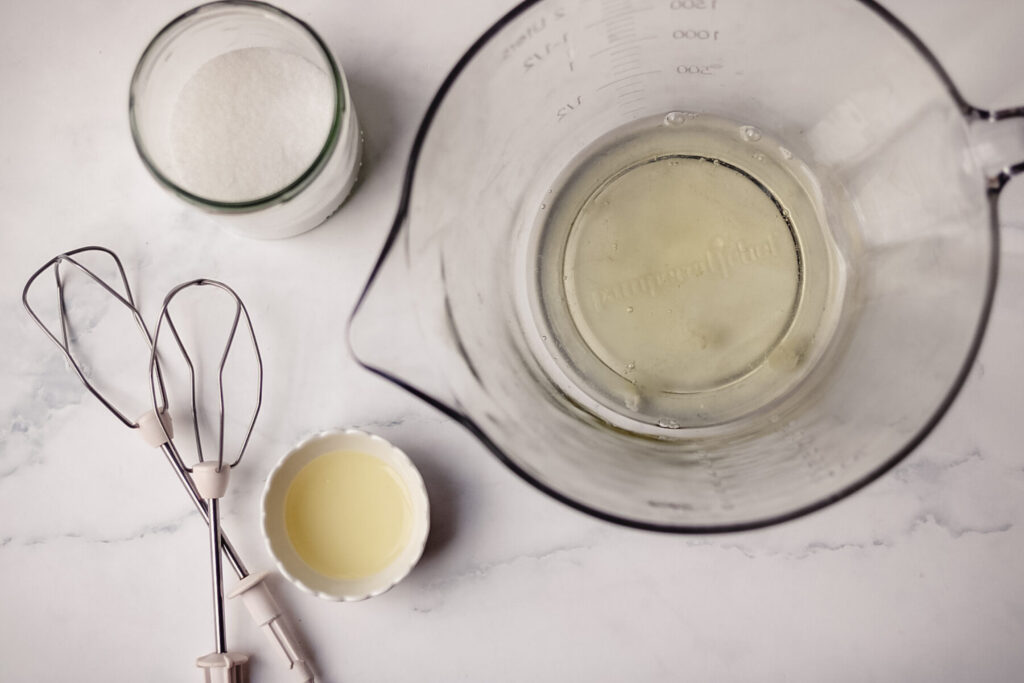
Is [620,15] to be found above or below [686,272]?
above

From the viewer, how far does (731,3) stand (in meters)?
0.74

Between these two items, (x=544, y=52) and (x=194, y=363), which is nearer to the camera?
(x=544, y=52)

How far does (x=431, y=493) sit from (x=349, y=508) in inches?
3.6

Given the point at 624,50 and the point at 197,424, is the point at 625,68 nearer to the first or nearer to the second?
the point at 624,50

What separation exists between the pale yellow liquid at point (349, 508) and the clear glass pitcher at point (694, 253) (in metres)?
0.13

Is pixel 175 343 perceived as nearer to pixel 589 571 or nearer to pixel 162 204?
pixel 162 204

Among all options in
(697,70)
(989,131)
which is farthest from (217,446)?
(989,131)

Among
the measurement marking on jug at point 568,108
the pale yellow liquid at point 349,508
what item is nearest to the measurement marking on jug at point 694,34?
the measurement marking on jug at point 568,108

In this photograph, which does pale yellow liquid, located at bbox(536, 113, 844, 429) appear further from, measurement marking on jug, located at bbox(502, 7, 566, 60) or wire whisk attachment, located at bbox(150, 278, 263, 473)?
wire whisk attachment, located at bbox(150, 278, 263, 473)

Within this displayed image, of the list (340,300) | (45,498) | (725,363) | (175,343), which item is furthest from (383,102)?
(45,498)

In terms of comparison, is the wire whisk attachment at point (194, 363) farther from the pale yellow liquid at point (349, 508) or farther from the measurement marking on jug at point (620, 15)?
the measurement marking on jug at point (620, 15)

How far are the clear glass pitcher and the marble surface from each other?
137 mm

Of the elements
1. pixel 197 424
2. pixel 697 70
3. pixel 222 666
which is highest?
pixel 197 424

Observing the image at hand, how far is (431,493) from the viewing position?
0.87 meters
